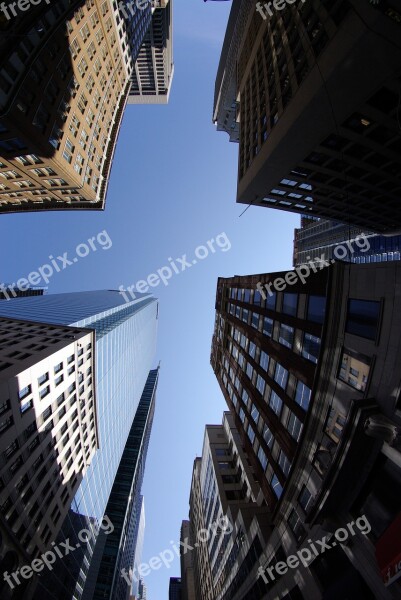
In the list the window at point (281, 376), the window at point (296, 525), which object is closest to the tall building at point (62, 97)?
the window at point (281, 376)

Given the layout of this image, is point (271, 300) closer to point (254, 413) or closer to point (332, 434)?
point (254, 413)

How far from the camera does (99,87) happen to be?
171 feet

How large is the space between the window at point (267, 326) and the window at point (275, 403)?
6225 millimetres

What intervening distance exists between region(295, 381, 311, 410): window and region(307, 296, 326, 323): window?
556cm

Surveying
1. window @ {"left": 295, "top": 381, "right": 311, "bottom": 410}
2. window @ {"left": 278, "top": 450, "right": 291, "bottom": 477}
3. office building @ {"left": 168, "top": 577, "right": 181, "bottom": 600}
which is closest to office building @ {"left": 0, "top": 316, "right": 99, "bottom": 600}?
window @ {"left": 278, "top": 450, "right": 291, "bottom": 477}

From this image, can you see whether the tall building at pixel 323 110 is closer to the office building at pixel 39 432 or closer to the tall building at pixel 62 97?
the tall building at pixel 62 97

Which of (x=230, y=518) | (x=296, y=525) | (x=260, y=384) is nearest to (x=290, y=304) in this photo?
(x=260, y=384)

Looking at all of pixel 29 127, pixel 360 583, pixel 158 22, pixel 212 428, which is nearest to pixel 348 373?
pixel 360 583

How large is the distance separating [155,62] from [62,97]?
80.1 metres

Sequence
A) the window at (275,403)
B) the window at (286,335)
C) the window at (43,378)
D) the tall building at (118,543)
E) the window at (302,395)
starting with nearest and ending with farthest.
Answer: the window at (302,395) → the window at (286,335) → the window at (275,403) → the window at (43,378) → the tall building at (118,543)

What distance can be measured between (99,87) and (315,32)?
144 ft

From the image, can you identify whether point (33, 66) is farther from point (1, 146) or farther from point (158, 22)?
point (158, 22)

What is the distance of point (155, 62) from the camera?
9875 cm

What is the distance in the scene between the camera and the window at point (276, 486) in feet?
82.9
